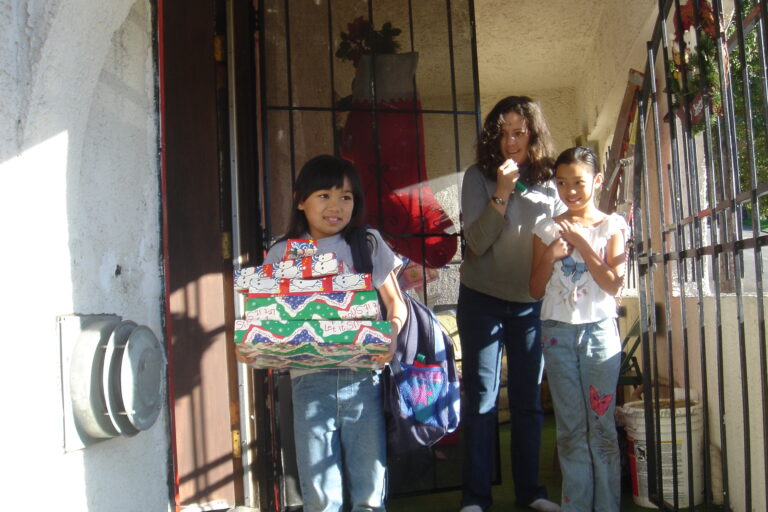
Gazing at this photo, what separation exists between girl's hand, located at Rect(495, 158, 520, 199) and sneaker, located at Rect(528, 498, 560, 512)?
1.21 metres

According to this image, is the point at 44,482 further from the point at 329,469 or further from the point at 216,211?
the point at 216,211

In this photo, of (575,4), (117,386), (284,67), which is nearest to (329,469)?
(117,386)

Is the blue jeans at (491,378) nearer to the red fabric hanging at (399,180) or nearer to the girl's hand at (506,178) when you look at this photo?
the girl's hand at (506,178)

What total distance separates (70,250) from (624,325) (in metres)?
4.56

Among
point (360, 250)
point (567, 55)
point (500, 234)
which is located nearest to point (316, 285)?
point (360, 250)

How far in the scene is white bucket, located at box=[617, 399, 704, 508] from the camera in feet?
9.29

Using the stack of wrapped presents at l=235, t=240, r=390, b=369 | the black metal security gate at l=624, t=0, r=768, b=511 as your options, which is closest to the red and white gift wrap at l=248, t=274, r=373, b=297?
the stack of wrapped presents at l=235, t=240, r=390, b=369

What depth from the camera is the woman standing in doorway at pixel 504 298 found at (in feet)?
8.74

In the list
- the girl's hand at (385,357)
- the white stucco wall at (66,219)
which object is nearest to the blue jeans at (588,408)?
the girl's hand at (385,357)

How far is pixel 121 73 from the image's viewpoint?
6.23 ft

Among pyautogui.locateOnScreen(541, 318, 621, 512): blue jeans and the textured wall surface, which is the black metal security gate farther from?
the textured wall surface

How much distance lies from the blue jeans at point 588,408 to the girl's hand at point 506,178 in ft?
1.68

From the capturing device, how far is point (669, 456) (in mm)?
2824

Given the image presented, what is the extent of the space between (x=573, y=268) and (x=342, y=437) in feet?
3.26
